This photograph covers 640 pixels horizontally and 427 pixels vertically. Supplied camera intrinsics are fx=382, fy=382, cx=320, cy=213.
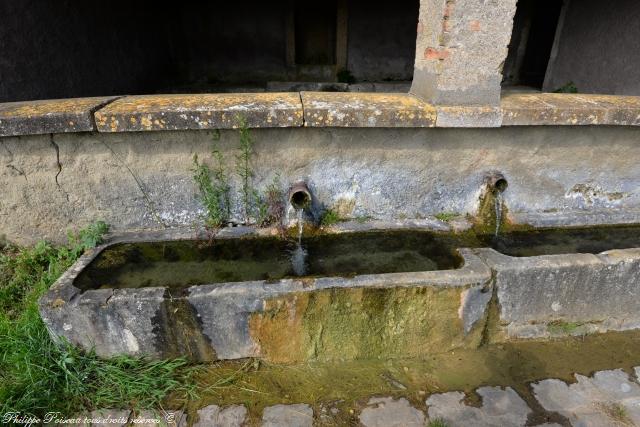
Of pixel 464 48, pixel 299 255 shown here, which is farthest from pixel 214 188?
pixel 464 48

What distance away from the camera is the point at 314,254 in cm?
270

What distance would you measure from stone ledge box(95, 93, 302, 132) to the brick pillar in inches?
38.5

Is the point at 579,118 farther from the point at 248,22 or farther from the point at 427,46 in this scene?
the point at 248,22

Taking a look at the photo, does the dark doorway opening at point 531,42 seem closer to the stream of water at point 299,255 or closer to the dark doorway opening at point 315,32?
the dark doorway opening at point 315,32

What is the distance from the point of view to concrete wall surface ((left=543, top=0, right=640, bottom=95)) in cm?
521

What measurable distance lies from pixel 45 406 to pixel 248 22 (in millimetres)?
7648

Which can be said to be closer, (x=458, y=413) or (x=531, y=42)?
(x=458, y=413)

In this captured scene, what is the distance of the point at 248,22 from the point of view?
784 cm

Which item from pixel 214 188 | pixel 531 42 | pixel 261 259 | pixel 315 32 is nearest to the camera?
pixel 261 259

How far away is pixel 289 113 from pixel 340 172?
0.62 m

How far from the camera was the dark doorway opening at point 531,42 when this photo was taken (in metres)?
7.32

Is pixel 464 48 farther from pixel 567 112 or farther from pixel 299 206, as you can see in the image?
pixel 299 206

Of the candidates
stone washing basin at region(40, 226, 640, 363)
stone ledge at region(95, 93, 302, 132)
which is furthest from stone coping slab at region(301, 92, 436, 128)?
stone washing basin at region(40, 226, 640, 363)

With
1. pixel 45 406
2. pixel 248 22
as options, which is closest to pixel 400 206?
pixel 45 406
